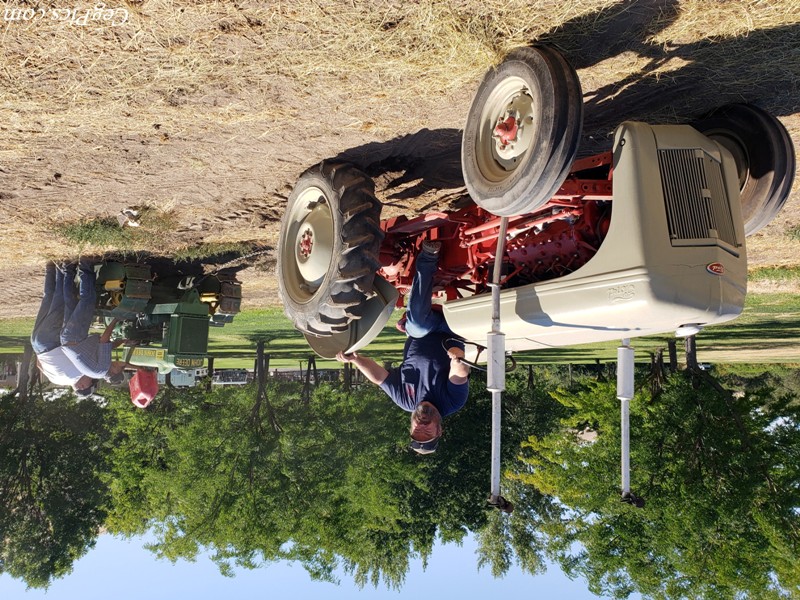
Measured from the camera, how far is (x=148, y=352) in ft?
33.0

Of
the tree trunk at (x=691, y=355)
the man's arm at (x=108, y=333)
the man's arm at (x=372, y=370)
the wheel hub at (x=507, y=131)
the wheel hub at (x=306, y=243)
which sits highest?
the wheel hub at (x=507, y=131)

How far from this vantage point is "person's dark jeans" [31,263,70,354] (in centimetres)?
978

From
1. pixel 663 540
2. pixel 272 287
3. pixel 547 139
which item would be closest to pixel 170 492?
pixel 272 287

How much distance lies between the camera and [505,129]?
4.73 m

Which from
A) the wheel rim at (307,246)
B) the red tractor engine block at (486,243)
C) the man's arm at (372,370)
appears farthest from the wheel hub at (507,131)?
the man's arm at (372,370)

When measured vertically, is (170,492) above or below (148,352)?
below

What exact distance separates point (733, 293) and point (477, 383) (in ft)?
64.7

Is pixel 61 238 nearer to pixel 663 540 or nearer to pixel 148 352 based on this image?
pixel 148 352

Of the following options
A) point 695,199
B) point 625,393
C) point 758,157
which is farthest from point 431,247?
point 758,157

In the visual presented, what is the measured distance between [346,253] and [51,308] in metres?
6.55

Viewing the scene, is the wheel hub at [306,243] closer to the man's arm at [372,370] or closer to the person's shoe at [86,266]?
the man's arm at [372,370]

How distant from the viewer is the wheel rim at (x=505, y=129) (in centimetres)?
464

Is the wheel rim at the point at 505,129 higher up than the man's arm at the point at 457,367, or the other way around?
the wheel rim at the point at 505,129

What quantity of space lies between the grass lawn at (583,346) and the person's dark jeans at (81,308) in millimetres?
5243
